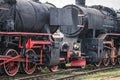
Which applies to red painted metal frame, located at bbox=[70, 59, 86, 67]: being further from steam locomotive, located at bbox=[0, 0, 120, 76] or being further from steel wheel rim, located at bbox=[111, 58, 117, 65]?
steel wheel rim, located at bbox=[111, 58, 117, 65]

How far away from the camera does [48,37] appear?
1587 centimetres

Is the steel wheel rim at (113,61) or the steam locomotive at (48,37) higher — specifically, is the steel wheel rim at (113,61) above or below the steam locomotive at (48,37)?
below

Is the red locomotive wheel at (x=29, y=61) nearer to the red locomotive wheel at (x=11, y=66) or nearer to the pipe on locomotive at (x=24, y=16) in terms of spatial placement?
the red locomotive wheel at (x=11, y=66)

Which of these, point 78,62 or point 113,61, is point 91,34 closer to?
point 78,62

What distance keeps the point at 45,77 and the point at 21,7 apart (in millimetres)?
2837

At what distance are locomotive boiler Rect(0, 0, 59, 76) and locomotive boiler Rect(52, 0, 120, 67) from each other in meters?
1.51

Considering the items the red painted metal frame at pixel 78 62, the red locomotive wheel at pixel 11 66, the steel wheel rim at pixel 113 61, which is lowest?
the steel wheel rim at pixel 113 61

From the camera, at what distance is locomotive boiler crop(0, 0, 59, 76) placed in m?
13.7

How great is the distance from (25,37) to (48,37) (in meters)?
1.59

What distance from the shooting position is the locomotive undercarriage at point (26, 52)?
13828mm

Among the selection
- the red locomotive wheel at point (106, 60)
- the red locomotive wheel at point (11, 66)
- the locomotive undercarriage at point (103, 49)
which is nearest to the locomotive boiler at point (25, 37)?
the red locomotive wheel at point (11, 66)

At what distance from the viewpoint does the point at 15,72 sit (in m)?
14.3

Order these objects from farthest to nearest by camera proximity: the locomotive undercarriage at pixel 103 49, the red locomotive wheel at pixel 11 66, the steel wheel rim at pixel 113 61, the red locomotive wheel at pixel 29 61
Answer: the steel wheel rim at pixel 113 61, the locomotive undercarriage at pixel 103 49, the red locomotive wheel at pixel 29 61, the red locomotive wheel at pixel 11 66

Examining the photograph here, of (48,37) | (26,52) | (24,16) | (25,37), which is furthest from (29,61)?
(24,16)
